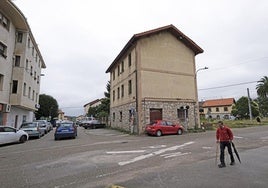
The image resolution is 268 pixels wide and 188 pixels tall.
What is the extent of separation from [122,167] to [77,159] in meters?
2.56

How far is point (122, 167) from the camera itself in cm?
728

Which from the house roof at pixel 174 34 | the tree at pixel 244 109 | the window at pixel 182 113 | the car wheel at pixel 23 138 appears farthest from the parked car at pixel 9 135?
the tree at pixel 244 109

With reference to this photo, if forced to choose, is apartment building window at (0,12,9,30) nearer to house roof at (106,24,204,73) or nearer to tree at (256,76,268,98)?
house roof at (106,24,204,73)

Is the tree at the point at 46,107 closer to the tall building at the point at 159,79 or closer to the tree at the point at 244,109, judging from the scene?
the tall building at the point at 159,79

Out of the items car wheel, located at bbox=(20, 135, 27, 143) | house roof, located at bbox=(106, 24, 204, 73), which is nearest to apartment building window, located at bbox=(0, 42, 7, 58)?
car wheel, located at bbox=(20, 135, 27, 143)

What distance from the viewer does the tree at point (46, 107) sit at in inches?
1992

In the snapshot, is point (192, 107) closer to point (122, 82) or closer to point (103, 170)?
point (122, 82)

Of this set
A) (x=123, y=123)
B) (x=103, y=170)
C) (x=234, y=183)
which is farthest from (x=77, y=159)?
(x=123, y=123)

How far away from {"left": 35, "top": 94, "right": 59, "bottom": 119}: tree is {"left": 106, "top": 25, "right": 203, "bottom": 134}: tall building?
3203cm

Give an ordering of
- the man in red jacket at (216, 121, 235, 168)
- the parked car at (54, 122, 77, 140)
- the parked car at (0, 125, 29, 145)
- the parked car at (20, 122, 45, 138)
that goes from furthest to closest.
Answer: the parked car at (20, 122, 45, 138), the parked car at (54, 122, 77, 140), the parked car at (0, 125, 29, 145), the man in red jacket at (216, 121, 235, 168)

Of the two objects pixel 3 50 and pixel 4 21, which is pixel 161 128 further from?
pixel 4 21

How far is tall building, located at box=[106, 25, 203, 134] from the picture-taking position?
Result: 21625 millimetres

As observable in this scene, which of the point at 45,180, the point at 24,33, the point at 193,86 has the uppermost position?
the point at 24,33

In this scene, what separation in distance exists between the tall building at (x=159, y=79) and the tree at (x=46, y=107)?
32027mm
